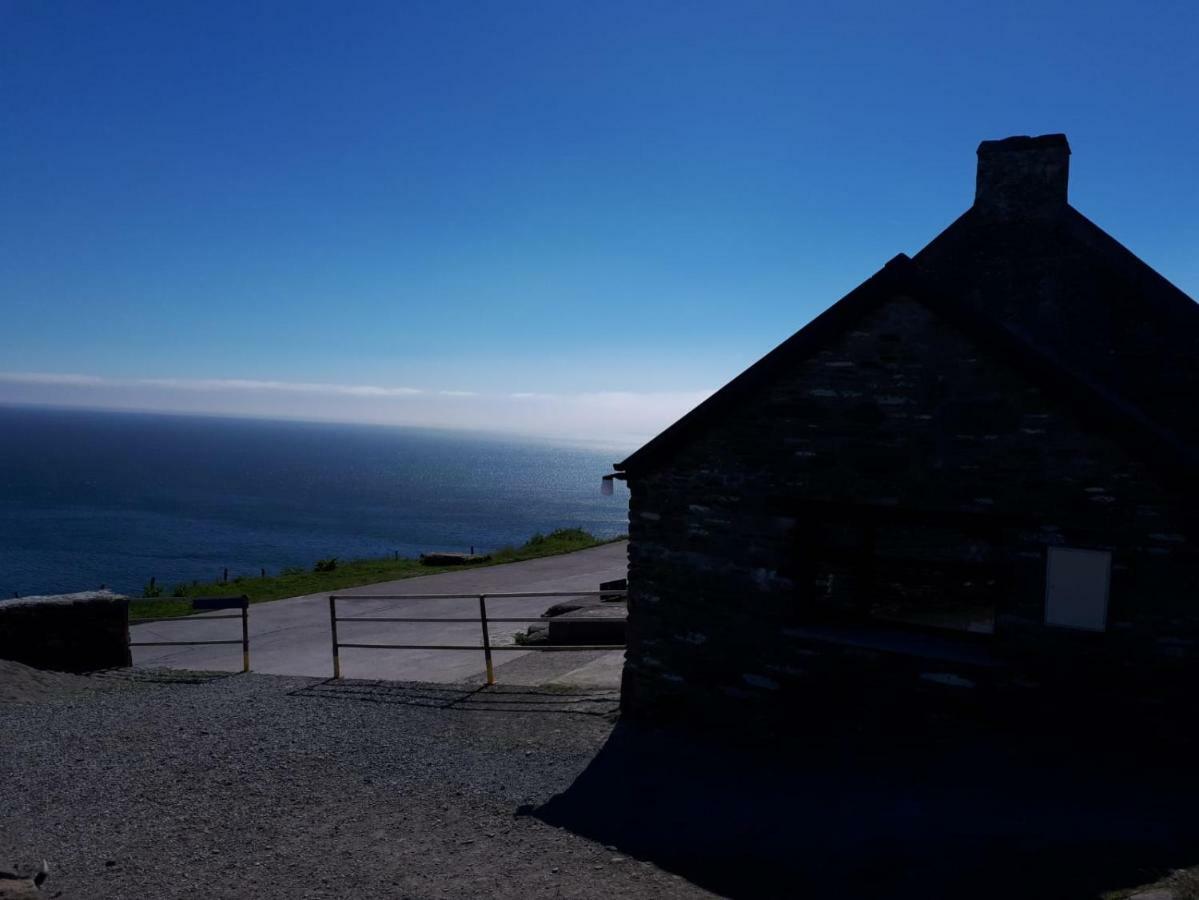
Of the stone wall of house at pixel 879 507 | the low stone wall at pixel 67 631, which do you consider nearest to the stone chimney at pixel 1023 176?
the stone wall of house at pixel 879 507

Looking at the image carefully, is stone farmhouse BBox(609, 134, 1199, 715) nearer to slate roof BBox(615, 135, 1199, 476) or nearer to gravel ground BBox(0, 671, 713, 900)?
slate roof BBox(615, 135, 1199, 476)

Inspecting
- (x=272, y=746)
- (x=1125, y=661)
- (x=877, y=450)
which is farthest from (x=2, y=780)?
(x=1125, y=661)

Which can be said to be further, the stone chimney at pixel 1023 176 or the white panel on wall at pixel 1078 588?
the stone chimney at pixel 1023 176

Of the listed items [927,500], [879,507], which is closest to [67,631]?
[879,507]

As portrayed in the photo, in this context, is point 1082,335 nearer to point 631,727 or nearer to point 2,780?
point 631,727

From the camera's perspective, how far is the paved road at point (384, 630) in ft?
47.1

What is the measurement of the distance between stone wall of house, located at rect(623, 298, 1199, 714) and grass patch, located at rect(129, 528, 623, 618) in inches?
662

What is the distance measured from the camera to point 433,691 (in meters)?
11.3

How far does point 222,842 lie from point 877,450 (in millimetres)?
6905

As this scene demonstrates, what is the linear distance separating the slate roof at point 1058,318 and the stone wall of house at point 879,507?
194 millimetres

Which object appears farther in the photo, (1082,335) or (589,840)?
(1082,335)

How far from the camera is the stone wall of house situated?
23.1ft

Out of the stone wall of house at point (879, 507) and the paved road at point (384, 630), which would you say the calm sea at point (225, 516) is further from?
the stone wall of house at point (879, 507)

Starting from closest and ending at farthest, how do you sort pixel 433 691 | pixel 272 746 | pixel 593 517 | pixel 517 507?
1. pixel 272 746
2. pixel 433 691
3. pixel 593 517
4. pixel 517 507
